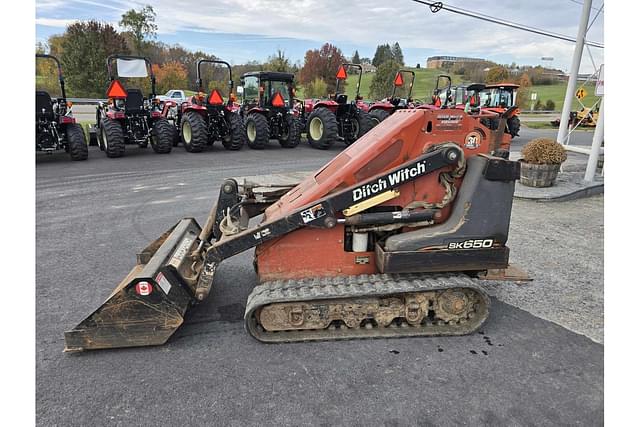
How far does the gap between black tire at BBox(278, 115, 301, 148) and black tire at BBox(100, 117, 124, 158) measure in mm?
5781

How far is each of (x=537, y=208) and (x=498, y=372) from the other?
5615 millimetres

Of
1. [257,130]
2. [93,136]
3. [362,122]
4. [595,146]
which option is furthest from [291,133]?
[595,146]

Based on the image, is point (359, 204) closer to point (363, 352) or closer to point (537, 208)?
point (363, 352)

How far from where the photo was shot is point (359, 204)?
3.57 m

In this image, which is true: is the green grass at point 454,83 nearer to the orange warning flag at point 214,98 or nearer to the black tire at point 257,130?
the black tire at point 257,130

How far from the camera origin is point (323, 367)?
3.16 m

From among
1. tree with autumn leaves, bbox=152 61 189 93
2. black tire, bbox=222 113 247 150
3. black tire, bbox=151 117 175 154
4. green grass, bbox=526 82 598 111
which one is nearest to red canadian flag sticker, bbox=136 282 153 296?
black tire, bbox=151 117 175 154

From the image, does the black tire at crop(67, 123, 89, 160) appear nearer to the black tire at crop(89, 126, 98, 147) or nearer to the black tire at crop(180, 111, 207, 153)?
the black tire at crop(89, 126, 98, 147)

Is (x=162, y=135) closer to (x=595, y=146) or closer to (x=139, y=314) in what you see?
(x=139, y=314)

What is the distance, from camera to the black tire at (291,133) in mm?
15695

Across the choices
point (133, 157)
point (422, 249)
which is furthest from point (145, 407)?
point (133, 157)

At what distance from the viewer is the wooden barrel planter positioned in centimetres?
883

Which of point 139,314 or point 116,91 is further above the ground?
point 116,91

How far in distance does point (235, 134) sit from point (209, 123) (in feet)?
3.44
